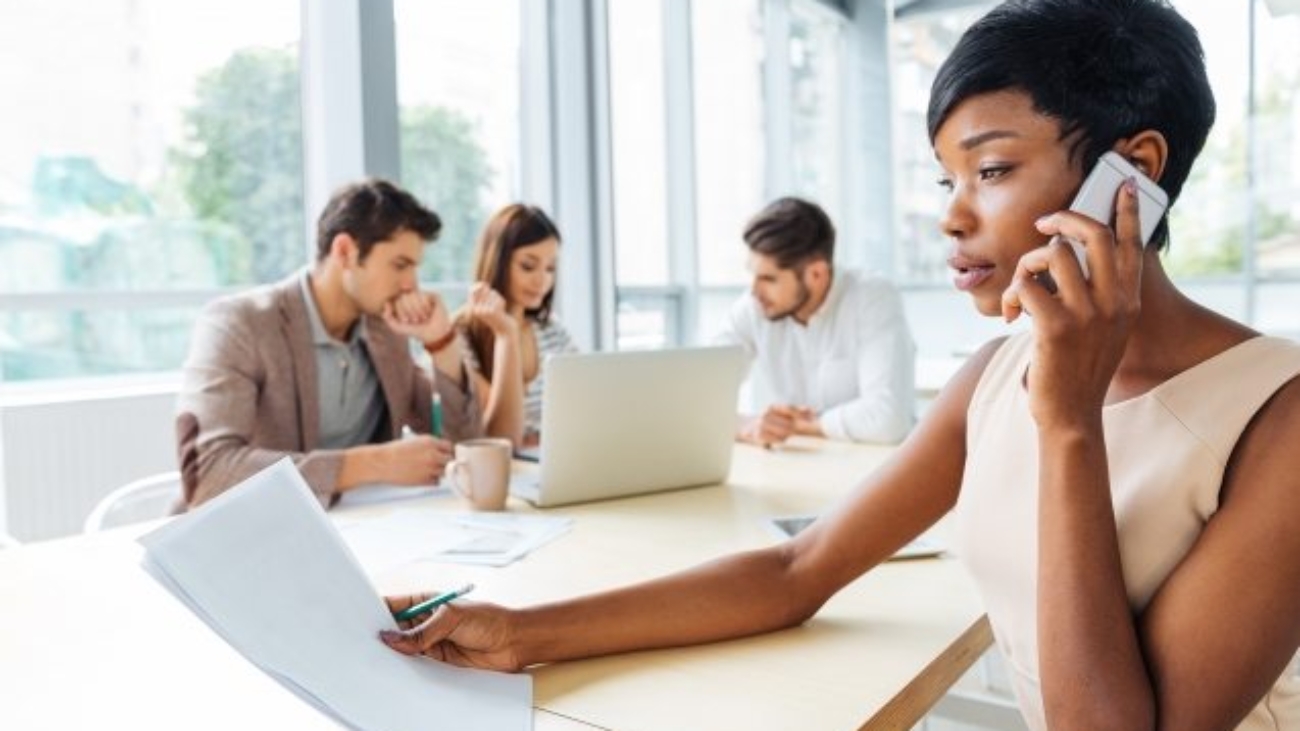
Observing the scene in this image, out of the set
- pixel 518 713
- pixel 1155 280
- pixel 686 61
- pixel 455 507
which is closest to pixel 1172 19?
pixel 1155 280

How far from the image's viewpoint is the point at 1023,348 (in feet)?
3.22

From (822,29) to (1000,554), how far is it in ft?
17.4

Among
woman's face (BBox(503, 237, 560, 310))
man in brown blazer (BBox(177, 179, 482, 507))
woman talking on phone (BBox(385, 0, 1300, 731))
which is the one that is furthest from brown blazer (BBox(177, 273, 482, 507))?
woman talking on phone (BBox(385, 0, 1300, 731))

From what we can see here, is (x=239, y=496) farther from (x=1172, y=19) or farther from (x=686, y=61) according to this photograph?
(x=686, y=61)

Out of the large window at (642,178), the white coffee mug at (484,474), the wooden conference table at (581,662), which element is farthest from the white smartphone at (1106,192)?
the large window at (642,178)

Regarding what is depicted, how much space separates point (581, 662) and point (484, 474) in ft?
2.12

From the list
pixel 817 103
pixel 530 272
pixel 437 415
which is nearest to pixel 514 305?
pixel 530 272

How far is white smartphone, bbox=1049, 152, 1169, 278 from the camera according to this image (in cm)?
77

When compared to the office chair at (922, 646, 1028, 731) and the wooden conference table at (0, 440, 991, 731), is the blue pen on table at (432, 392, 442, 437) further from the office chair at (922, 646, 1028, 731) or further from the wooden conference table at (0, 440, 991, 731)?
the office chair at (922, 646, 1028, 731)

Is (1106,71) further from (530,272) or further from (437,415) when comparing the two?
(530,272)

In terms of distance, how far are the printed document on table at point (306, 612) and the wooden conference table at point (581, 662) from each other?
1.3 inches

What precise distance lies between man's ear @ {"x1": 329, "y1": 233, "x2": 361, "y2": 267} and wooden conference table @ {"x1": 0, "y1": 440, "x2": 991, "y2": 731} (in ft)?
2.95

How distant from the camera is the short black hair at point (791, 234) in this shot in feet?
8.96

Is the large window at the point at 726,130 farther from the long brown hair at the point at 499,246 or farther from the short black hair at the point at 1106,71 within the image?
the short black hair at the point at 1106,71
